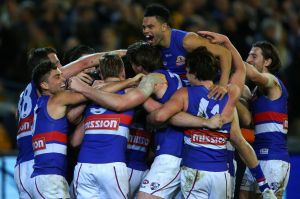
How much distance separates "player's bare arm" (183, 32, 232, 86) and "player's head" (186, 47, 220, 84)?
27 cm

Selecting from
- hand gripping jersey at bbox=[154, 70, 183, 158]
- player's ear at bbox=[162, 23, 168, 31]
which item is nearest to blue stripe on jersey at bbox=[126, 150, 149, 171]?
hand gripping jersey at bbox=[154, 70, 183, 158]

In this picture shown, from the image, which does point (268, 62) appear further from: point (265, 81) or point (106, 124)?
point (106, 124)

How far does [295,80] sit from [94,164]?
6.75 m

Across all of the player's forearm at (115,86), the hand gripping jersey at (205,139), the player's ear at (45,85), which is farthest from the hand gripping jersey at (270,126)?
the player's ear at (45,85)

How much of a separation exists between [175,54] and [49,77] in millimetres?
1527

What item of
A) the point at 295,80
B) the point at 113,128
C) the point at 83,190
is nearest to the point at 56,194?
the point at 83,190

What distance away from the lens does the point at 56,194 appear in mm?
8758

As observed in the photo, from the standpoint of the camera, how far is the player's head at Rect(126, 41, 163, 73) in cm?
911

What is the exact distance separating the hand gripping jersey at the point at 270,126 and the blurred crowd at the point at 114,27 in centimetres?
394

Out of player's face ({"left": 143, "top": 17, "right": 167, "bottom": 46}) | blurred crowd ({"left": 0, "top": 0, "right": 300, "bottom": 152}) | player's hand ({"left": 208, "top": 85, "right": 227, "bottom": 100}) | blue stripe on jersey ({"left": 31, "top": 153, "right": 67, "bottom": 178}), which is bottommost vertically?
blue stripe on jersey ({"left": 31, "top": 153, "right": 67, "bottom": 178})

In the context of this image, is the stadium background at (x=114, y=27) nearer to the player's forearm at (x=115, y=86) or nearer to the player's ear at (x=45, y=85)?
the player's ear at (x=45, y=85)

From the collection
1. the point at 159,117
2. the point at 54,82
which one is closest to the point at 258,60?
the point at 159,117

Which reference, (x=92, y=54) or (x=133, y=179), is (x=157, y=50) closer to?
(x=92, y=54)

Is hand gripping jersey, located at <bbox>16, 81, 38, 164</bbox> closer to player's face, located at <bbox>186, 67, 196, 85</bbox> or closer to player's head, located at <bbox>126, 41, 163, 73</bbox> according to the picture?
player's head, located at <bbox>126, 41, 163, 73</bbox>
